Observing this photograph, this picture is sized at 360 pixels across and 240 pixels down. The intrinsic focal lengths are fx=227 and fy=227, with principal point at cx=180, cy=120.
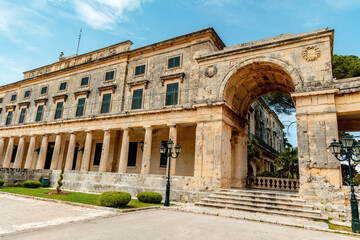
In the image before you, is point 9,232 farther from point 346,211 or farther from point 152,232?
point 346,211

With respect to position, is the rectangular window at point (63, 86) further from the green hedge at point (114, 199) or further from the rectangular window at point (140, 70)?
the green hedge at point (114, 199)

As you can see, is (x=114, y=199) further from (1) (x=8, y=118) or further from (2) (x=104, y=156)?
(1) (x=8, y=118)

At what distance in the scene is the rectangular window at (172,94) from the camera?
18.3 m

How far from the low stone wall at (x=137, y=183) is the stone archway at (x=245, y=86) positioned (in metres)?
3.91

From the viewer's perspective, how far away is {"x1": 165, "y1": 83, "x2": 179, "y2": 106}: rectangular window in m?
18.3

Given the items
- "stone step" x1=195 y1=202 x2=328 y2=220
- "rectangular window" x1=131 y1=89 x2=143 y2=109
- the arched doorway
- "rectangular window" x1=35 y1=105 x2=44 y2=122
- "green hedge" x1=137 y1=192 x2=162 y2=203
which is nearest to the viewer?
"stone step" x1=195 y1=202 x2=328 y2=220

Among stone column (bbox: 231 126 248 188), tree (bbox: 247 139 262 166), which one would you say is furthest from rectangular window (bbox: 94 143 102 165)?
tree (bbox: 247 139 262 166)

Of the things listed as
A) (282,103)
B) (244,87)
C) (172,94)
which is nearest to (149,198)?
(172,94)

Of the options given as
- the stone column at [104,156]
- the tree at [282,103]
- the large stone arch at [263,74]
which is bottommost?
the stone column at [104,156]

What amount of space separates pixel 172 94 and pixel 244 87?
5.69 metres

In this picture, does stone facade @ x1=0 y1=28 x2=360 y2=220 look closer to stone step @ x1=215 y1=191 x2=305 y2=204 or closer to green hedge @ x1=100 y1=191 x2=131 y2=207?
stone step @ x1=215 y1=191 x2=305 y2=204

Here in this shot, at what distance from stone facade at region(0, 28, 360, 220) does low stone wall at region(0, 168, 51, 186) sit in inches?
71.5

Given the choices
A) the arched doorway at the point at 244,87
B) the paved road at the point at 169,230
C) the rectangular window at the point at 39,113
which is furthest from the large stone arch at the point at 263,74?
the rectangular window at the point at 39,113

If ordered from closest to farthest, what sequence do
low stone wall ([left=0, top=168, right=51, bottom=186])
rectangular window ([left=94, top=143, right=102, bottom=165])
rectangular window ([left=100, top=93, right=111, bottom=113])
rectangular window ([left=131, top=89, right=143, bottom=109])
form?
low stone wall ([left=0, top=168, right=51, bottom=186]), rectangular window ([left=131, top=89, right=143, bottom=109]), rectangular window ([left=100, top=93, right=111, bottom=113]), rectangular window ([left=94, top=143, right=102, bottom=165])
